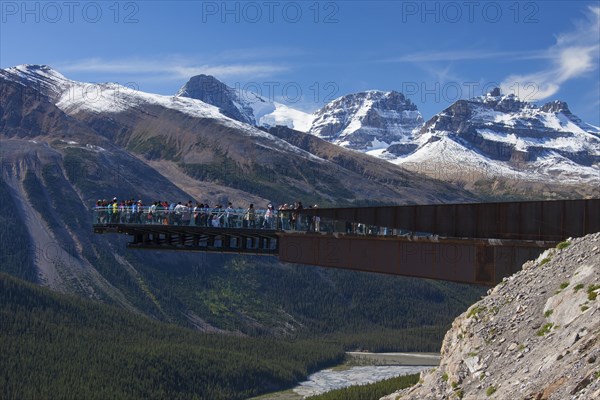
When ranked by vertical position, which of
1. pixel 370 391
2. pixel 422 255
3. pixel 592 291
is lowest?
pixel 370 391

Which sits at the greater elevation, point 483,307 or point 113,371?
point 483,307

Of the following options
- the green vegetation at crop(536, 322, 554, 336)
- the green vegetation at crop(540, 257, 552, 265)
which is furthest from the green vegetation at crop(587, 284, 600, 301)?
the green vegetation at crop(540, 257, 552, 265)

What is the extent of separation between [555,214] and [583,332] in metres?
12.3

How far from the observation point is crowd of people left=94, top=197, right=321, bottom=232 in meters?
46.5

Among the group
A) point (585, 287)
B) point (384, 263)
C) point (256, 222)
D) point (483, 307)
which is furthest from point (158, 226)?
point (585, 287)

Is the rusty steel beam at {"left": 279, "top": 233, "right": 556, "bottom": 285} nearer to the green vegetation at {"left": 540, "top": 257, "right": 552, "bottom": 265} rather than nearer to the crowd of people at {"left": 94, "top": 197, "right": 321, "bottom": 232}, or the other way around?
the crowd of people at {"left": 94, "top": 197, "right": 321, "bottom": 232}

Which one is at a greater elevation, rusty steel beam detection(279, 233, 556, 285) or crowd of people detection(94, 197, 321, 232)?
crowd of people detection(94, 197, 321, 232)

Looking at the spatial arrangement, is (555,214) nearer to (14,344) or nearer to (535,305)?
(535,305)

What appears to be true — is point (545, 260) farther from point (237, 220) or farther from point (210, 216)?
point (210, 216)

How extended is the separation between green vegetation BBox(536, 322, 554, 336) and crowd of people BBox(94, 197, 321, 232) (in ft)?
63.2

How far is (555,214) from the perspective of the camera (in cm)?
3625

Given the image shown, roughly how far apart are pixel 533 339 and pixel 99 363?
15253 centimetres

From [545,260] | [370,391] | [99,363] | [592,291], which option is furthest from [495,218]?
[99,363]

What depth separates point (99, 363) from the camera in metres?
168
